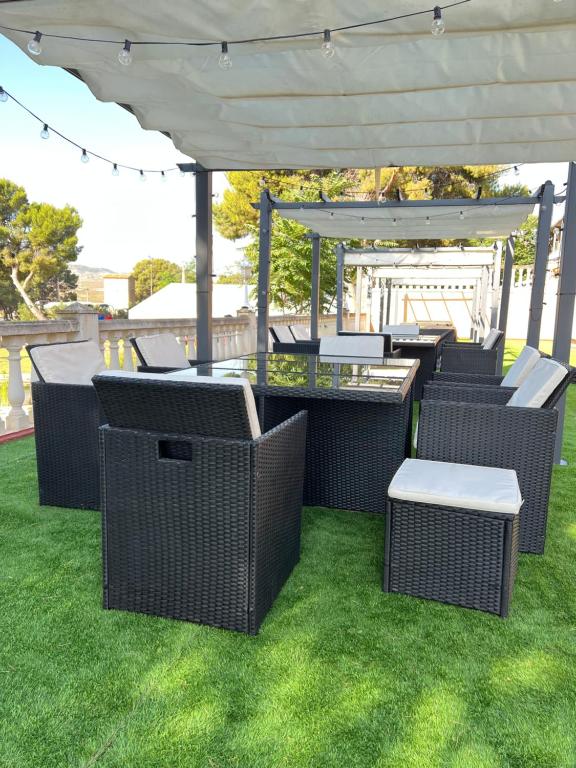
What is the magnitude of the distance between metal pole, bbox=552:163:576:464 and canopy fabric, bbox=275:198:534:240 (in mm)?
2154

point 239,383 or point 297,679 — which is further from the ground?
point 239,383

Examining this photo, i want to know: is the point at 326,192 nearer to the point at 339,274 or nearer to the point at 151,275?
the point at 339,274

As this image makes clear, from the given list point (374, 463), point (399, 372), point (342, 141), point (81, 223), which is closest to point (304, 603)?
point (374, 463)

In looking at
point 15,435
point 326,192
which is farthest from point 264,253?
point 326,192

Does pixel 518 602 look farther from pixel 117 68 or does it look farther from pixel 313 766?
pixel 117 68

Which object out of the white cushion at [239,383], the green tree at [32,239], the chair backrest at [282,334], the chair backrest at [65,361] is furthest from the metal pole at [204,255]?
the green tree at [32,239]

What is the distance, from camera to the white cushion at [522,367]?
3416 millimetres

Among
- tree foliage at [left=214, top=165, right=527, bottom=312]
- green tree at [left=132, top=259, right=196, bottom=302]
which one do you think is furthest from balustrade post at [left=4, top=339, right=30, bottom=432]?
green tree at [left=132, top=259, right=196, bottom=302]

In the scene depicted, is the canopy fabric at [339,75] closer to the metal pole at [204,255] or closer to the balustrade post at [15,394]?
the metal pole at [204,255]

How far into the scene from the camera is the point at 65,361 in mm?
3285

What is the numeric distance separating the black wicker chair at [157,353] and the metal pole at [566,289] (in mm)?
2889

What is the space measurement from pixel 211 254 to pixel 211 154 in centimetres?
110

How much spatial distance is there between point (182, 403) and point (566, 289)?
3524 mm

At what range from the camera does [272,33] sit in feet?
8.39
